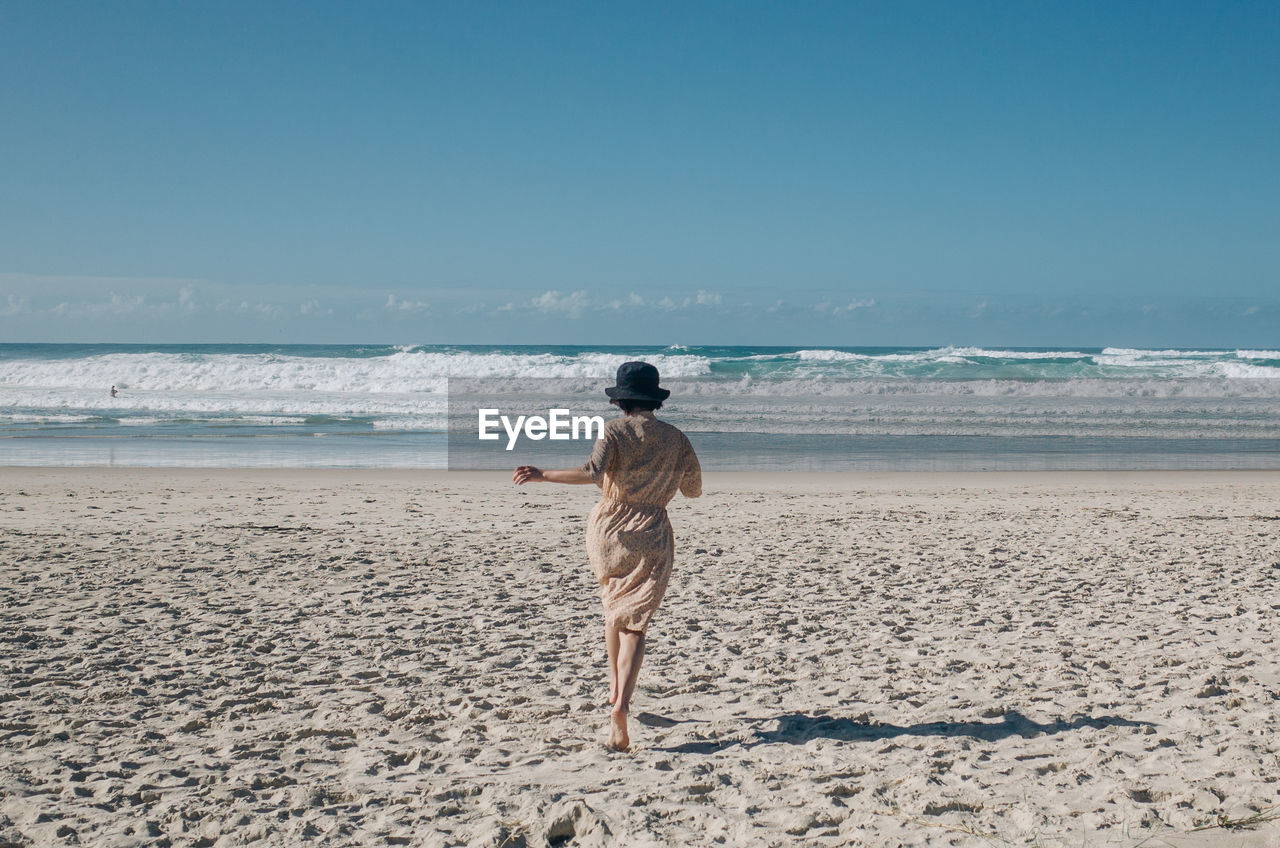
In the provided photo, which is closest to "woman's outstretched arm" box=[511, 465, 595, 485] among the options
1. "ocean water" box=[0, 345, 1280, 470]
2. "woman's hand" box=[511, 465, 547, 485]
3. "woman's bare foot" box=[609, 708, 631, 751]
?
"woman's hand" box=[511, 465, 547, 485]

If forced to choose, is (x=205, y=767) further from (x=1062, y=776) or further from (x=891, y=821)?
(x=1062, y=776)

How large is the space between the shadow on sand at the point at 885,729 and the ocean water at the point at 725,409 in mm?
11406

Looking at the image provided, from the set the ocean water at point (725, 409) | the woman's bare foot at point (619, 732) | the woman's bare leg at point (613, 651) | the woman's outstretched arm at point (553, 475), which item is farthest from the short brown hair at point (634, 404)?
the ocean water at point (725, 409)

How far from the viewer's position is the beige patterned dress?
12.4 feet

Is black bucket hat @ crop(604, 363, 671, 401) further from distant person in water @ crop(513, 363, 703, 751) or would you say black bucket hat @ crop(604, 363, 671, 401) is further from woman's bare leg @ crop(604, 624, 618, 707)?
woman's bare leg @ crop(604, 624, 618, 707)

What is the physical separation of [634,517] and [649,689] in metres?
1.28

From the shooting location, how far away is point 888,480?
1409cm

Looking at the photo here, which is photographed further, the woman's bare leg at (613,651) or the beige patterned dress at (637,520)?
the woman's bare leg at (613,651)

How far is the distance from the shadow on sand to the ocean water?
37.4 feet

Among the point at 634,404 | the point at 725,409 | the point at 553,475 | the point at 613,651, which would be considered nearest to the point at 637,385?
the point at 634,404

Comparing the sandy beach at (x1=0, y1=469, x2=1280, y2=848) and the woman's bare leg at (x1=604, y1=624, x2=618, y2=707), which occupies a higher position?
the woman's bare leg at (x1=604, y1=624, x2=618, y2=707)

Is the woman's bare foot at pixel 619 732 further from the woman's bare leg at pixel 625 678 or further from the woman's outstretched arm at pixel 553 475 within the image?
→ the woman's outstretched arm at pixel 553 475

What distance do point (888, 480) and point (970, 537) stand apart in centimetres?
493

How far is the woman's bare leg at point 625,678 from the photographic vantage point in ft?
12.7
